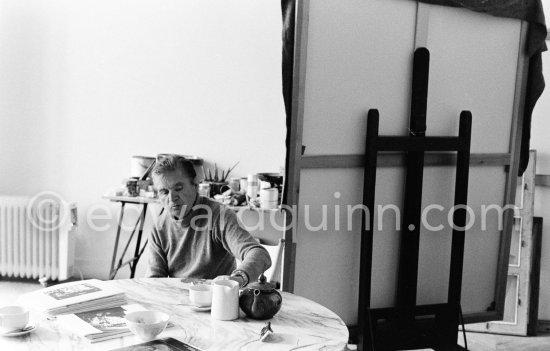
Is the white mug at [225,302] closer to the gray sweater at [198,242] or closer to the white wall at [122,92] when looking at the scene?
the gray sweater at [198,242]

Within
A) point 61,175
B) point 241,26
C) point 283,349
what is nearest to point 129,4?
point 241,26

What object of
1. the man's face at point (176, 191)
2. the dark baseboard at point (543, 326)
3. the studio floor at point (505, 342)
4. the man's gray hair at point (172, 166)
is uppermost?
the man's gray hair at point (172, 166)

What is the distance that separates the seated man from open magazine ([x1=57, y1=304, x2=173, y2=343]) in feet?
2.10

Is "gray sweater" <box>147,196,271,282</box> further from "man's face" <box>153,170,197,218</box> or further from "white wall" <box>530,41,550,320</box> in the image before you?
"white wall" <box>530,41,550,320</box>

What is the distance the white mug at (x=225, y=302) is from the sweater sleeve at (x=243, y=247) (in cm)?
33

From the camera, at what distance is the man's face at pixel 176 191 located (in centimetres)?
246

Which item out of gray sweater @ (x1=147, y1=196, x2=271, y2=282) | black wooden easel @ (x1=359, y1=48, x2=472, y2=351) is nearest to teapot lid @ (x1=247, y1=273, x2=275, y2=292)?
gray sweater @ (x1=147, y1=196, x2=271, y2=282)

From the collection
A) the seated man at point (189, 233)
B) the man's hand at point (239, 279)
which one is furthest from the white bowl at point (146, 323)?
the seated man at point (189, 233)

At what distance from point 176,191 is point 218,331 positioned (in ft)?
2.77

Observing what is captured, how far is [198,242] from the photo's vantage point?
2586 millimetres

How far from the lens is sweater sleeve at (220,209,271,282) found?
224 centimetres

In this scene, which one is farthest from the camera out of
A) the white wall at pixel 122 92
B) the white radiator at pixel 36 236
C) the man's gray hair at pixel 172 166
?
the white radiator at pixel 36 236

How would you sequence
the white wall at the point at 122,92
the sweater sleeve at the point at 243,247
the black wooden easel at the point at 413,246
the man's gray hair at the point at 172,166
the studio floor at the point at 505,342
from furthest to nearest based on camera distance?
1. the white wall at the point at 122,92
2. the studio floor at the point at 505,342
3. the black wooden easel at the point at 413,246
4. the man's gray hair at the point at 172,166
5. the sweater sleeve at the point at 243,247

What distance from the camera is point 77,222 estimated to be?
4691 mm
